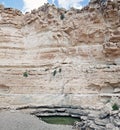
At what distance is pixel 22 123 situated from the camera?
17250mm

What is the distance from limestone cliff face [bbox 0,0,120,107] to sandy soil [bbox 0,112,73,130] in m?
3.16

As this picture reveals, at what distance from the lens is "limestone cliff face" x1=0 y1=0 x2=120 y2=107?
71.7 ft

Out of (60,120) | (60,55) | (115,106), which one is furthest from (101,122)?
(60,55)

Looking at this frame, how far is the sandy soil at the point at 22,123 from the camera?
16.6 metres

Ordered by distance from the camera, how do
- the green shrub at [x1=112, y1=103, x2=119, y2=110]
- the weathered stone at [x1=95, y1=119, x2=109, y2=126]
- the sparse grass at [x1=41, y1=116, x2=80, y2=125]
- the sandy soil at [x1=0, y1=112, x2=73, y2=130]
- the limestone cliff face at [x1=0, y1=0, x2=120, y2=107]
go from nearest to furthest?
the weathered stone at [x1=95, y1=119, x2=109, y2=126], the sandy soil at [x1=0, y1=112, x2=73, y2=130], the sparse grass at [x1=41, y1=116, x2=80, y2=125], the green shrub at [x1=112, y1=103, x2=119, y2=110], the limestone cliff face at [x1=0, y1=0, x2=120, y2=107]

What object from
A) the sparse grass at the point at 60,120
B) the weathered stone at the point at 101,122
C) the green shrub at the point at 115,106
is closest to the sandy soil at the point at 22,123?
the sparse grass at the point at 60,120

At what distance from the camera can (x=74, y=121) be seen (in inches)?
Answer: 730

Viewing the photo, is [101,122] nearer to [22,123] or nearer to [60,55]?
[22,123]

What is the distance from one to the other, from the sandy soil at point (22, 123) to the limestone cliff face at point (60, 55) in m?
3.16

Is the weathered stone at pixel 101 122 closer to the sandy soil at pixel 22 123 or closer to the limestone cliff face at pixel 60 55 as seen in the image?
the sandy soil at pixel 22 123

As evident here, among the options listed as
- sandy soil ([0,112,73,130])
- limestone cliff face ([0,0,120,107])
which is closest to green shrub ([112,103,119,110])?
limestone cliff face ([0,0,120,107])

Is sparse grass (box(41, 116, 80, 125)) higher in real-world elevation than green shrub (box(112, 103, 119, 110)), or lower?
lower

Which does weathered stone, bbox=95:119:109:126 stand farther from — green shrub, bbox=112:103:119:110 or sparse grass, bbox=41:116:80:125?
green shrub, bbox=112:103:119:110

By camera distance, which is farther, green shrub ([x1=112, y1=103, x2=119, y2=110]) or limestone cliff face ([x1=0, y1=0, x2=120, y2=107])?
limestone cliff face ([x1=0, y1=0, x2=120, y2=107])
